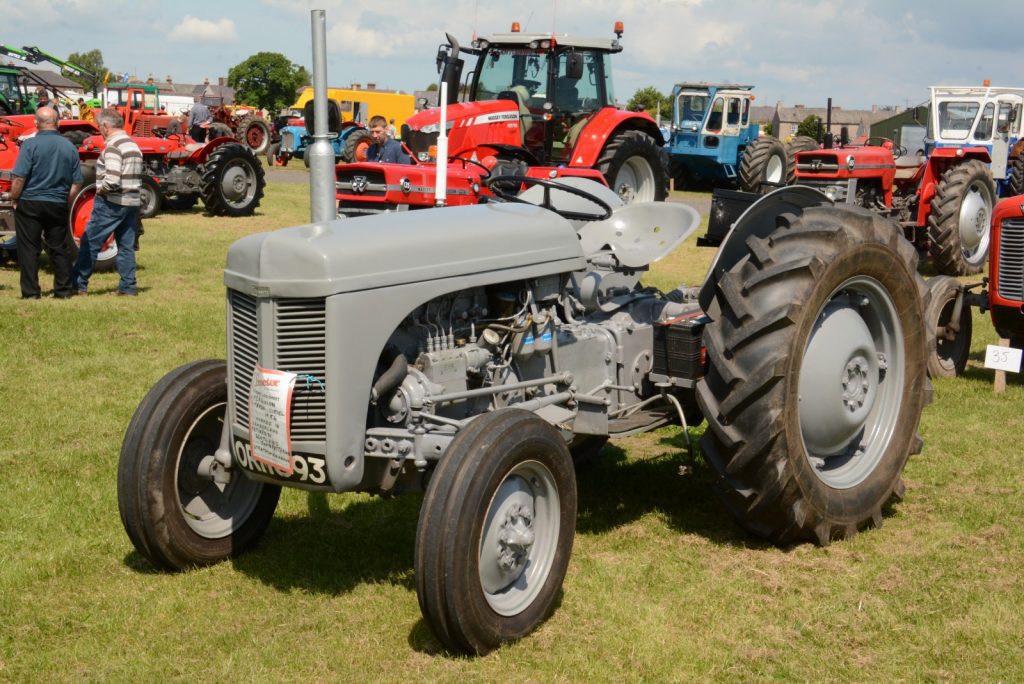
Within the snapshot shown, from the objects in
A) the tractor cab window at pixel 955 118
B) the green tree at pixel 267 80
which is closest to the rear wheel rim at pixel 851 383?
the tractor cab window at pixel 955 118

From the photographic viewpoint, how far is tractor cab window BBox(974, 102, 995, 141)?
50.1 ft

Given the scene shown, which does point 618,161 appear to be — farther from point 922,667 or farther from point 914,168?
point 922,667

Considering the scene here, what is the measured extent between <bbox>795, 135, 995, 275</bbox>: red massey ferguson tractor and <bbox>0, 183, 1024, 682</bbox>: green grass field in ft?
23.7

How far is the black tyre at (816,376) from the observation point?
4336mm

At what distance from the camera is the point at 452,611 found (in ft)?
11.5

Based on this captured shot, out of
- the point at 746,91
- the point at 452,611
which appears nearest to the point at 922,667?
the point at 452,611

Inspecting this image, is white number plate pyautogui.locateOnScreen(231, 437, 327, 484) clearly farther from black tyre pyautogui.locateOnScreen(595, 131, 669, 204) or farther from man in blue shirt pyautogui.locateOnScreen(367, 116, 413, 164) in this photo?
black tyre pyautogui.locateOnScreen(595, 131, 669, 204)

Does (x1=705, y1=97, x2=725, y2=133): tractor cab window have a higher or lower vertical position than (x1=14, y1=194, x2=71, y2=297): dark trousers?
higher

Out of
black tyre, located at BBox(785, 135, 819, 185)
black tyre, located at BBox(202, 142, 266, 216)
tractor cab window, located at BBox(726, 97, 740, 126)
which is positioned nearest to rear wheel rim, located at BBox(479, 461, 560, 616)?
black tyre, located at BBox(202, 142, 266, 216)

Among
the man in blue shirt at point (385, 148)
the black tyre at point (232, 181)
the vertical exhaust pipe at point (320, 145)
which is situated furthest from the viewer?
the black tyre at point (232, 181)

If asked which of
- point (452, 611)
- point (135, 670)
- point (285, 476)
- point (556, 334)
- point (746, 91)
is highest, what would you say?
point (746, 91)

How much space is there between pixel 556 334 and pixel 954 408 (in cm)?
374

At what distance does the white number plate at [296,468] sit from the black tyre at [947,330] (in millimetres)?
5290

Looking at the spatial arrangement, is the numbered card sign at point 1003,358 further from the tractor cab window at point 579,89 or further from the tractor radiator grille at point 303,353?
the tractor cab window at point 579,89
